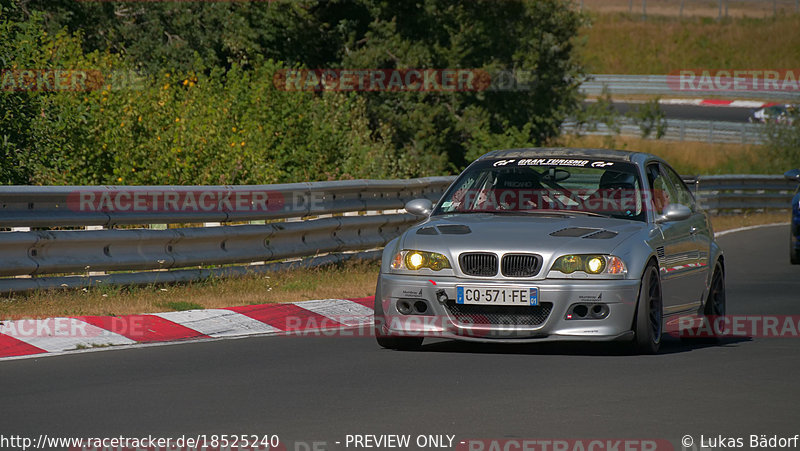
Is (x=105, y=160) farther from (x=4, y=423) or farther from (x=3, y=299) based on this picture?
(x=4, y=423)

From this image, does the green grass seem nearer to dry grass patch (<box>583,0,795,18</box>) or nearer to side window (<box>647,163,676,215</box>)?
side window (<box>647,163,676,215</box>)

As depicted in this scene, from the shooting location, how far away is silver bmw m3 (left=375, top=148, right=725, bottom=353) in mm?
9492

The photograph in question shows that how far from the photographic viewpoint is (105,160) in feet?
64.4

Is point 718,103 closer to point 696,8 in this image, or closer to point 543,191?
point 696,8

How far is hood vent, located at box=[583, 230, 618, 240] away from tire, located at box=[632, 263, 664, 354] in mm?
335

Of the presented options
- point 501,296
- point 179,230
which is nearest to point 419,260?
point 501,296

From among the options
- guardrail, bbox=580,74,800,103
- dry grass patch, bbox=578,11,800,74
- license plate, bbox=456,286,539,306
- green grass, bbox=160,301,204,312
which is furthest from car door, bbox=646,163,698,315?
dry grass patch, bbox=578,11,800,74

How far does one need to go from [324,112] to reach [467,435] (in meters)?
19.7

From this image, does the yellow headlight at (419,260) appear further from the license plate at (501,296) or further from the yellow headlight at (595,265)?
the yellow headlight at (595,265)

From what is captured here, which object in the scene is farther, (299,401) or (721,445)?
(299,401)

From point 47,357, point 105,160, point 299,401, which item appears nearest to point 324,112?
point 105,160

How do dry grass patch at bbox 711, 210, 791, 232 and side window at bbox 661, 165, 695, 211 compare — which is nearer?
side window at bbox 661, 165, 695, 211

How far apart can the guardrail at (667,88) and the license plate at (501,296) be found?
6101cm

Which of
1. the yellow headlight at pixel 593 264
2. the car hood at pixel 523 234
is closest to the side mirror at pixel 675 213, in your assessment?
the car hood at pixel 523 234
